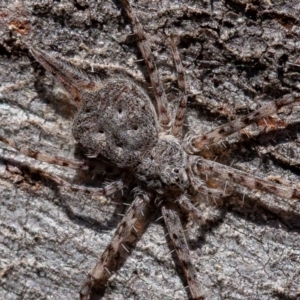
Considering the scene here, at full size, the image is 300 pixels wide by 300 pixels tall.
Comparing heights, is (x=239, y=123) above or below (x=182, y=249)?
above

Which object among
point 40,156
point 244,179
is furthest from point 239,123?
point 40,156

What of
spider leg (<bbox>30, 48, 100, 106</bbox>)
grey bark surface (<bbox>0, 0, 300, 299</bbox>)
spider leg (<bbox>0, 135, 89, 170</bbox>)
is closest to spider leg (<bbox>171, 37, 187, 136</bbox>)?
grey bark surface (<bbox>0, 0, 300, 299</bbox>)

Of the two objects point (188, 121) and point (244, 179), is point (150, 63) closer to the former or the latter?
point (188, 121)

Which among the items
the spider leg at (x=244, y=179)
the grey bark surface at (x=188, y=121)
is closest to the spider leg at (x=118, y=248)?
the grey bark surface at (x=188, y=121)

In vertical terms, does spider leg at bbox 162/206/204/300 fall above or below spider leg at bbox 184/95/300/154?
below

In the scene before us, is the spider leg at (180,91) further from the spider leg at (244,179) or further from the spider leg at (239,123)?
the spider leg at (244,179)

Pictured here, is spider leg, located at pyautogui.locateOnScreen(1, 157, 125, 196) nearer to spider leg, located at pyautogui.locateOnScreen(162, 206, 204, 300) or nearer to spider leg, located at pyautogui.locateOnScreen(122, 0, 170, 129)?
spider leg, located at pyautogui.locateOnScreen(162, 206, 204, 300)

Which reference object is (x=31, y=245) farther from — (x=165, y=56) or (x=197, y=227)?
(x=165, y=56)

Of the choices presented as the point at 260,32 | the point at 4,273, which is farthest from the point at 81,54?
the point at 4,273
